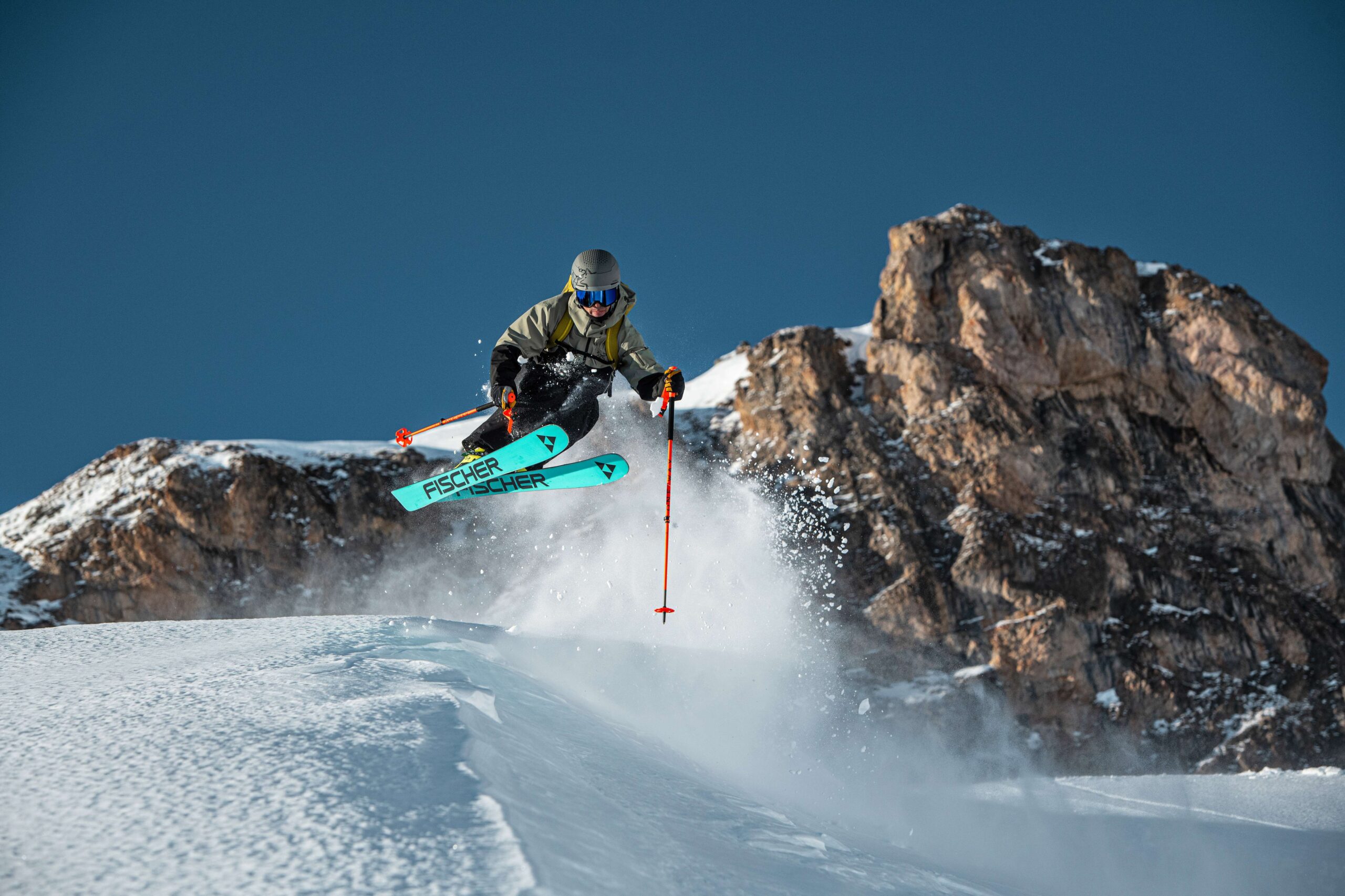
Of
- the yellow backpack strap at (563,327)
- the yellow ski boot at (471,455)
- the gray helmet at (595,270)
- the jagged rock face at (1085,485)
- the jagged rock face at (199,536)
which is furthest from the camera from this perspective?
the jagged rock face at (199,536)

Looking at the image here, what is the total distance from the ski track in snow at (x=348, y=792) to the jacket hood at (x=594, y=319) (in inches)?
151

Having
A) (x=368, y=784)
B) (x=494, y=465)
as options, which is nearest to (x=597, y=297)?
(x=494, y=465)

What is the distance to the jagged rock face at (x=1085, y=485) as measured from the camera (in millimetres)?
31000

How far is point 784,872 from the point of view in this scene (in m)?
3.93

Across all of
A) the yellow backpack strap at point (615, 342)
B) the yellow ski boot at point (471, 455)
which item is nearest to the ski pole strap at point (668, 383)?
the yellow backpack strap at point (615, 342)

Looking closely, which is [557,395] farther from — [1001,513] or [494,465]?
[1001,513]

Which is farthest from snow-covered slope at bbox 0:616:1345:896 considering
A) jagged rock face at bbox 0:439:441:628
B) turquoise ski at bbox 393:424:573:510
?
jagged rock face at bbox 0:439:441:628

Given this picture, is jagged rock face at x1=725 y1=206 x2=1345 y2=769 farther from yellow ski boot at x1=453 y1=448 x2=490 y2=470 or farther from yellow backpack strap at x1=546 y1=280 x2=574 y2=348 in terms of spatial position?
yellow backpack strap at x1=546 y1=280 x2=574 y2=348

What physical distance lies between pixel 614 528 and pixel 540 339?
84.6 ft

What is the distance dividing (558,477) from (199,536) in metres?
33.1

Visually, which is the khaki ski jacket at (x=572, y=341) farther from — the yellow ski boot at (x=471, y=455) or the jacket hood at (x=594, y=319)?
the yellow ski boot at (x=471, y=455)

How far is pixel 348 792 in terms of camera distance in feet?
10.6

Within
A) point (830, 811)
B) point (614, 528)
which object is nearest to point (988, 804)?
point (830, 811)

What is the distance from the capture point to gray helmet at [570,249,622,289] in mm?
7746
